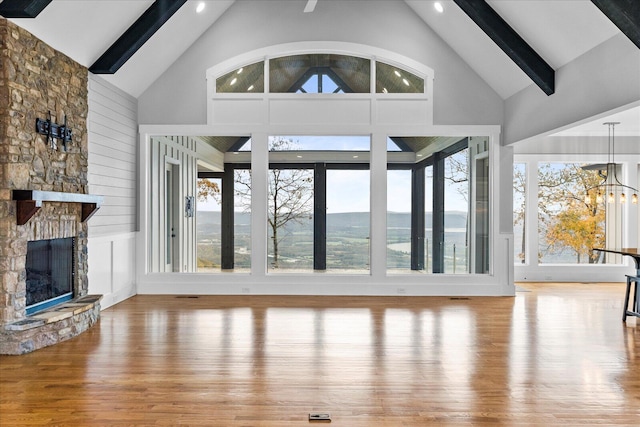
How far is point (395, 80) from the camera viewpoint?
7.45 m

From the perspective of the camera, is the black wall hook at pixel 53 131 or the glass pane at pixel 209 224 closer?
the black wall hook at pixel 53 131

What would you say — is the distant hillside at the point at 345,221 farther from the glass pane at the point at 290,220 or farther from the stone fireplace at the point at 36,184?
the stone fireplace at the point at 36,184

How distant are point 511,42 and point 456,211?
267cm

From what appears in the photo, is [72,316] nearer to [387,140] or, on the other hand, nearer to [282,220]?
[282,220]

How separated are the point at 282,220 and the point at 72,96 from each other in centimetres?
335

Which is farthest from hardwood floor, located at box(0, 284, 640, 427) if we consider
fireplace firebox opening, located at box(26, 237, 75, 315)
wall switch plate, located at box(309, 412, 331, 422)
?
fireplace firebox opening, located at box(26, 237, 75, 315)

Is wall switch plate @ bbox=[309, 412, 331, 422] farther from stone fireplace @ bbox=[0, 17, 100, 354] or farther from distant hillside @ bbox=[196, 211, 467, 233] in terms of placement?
distant hillside @ bbox=[196, 211, 467, 233]

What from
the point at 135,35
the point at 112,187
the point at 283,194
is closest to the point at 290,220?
the point at 283,194

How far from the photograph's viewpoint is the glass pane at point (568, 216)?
29.9ft

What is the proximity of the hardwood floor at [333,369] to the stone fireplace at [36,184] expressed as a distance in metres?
0.25

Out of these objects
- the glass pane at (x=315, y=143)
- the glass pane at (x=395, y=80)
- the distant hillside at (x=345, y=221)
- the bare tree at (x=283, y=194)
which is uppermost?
the glass pane at (x=395, y=80)

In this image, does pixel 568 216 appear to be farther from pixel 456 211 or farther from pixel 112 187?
pixel 112 187

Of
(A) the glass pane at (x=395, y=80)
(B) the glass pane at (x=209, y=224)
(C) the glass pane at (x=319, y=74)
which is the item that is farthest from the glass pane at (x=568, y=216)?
(B) the glass pane at (x=209, y=224)

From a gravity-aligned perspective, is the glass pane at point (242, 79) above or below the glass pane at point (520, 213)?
above
